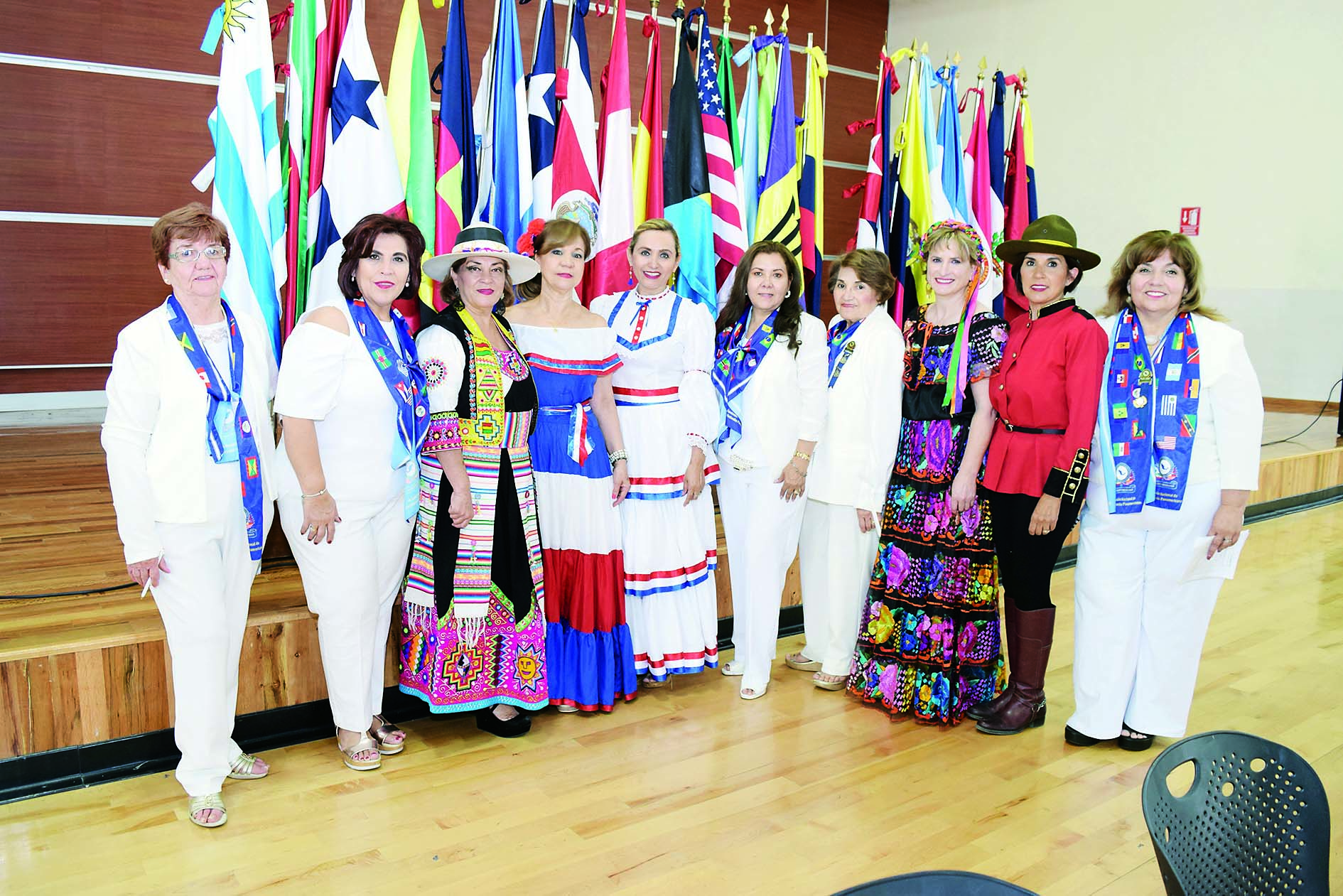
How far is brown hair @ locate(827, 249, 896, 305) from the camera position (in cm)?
339

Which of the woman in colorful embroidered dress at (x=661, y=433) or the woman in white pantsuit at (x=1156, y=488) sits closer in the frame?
the woman in white pantsuit at (x=1156, y=488)

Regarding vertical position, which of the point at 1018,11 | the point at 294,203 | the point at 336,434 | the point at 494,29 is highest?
the point at 1018,11

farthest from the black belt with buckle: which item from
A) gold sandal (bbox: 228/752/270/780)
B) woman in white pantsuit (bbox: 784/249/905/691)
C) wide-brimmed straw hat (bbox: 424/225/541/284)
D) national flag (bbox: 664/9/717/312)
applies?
gold sandal (bbox: 228/752/270/780)

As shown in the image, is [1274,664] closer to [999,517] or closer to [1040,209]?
[999,517]

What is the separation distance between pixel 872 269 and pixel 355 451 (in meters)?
1.82

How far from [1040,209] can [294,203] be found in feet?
26.8

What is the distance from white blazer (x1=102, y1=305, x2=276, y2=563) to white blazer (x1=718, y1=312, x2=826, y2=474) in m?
1.77

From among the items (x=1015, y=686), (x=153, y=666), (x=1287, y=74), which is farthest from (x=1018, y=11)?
(x=153, y=666)

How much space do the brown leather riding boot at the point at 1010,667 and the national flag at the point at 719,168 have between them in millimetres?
1808

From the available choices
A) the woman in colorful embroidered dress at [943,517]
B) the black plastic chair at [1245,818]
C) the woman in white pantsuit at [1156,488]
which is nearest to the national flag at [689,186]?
the woman in colorful embroidered dress at [943,517]

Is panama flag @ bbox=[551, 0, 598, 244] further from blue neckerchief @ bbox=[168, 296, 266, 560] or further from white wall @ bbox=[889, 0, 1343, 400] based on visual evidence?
white wall @ bbox=[889, 0, 1343, 400]

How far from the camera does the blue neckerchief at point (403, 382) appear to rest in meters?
2.67

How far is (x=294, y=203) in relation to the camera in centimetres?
319

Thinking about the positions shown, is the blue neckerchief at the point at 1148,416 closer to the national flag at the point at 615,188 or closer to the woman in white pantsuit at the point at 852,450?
the woman in white pantsuit at the point at 852,450
